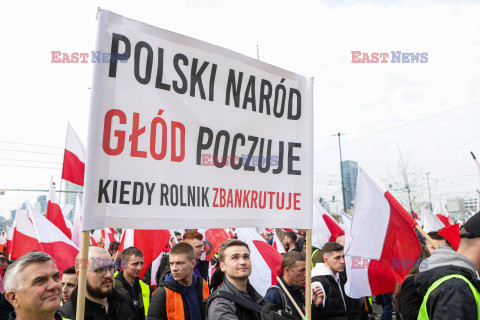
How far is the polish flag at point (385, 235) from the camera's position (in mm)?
4359

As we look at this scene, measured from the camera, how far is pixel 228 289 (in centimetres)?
348

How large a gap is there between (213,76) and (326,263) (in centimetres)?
348

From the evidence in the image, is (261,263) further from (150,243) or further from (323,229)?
(323,229)

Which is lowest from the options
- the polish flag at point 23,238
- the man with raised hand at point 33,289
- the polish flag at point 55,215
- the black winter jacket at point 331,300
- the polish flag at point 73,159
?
the black winter jacket at point 331,300

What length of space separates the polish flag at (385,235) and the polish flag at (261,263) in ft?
5.86

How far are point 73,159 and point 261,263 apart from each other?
172 inches

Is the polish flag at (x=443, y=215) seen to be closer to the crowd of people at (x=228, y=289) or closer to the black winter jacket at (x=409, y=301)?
the crowd of people at (x=228, y=289)

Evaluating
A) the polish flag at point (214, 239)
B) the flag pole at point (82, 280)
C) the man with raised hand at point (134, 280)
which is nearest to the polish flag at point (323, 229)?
the polish flag at point (214, 239)

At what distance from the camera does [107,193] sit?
8.89 feet

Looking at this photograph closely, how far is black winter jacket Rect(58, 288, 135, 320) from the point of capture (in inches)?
138

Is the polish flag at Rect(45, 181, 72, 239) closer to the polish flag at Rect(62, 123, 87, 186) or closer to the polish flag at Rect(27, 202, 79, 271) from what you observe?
the polish flag at Rect(62, 123, 87, 186)

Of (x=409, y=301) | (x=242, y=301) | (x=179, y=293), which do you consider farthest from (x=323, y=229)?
(x=242, y=301)

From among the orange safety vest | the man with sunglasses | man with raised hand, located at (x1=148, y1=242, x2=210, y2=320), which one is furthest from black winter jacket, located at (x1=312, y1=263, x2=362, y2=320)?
the man with sunglasses

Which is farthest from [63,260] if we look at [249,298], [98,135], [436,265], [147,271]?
[436,265]
